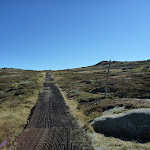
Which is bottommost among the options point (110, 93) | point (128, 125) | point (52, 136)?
point (52, 136)

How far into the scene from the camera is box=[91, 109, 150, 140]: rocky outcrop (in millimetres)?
10175

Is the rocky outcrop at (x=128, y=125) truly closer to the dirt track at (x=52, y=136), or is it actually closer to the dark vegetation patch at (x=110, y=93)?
the dirt track at (x=52, y=136)

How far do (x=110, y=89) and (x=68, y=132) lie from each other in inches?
817

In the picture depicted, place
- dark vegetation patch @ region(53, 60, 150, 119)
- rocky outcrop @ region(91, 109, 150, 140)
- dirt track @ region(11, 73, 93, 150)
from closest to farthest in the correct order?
dirt track @ region(11, 73, 93, 150) < rocky outcrop @ region(91, 109, 150, 140) < dark vegetation patch @ region(53, 60, 150, 119)

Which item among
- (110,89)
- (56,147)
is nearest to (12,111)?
(56,147)

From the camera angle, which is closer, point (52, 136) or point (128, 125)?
point (52, 136)

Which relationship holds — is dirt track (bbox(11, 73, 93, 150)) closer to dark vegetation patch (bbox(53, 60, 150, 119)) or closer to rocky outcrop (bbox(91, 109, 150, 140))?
rocky outcrop (bbox(91, 109, 150, 140))

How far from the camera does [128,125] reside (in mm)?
10742

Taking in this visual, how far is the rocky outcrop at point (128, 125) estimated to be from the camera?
1018cm

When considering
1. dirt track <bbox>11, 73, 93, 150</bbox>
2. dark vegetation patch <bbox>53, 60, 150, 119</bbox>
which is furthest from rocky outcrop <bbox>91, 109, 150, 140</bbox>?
dark vegetation patch <bbox>53, 60, 150, 119</bbox>

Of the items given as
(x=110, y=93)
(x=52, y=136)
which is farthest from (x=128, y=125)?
(x=110, y=93)

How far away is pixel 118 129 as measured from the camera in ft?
35.8

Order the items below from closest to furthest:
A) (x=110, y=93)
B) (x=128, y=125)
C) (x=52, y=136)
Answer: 1. (x=52, y=136)
2. (x=128, y=125)
3. (x=110, y=93)

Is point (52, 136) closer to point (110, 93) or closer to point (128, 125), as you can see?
point (128, 125)
